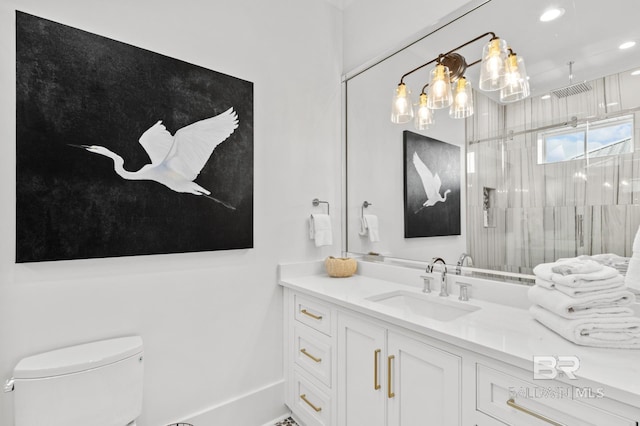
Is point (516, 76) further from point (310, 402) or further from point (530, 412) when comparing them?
point (310, 402)

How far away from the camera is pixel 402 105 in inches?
75.7

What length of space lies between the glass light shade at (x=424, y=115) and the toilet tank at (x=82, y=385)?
6.16 ft

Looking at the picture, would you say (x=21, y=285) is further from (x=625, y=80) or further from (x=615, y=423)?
(x=625, y=80)

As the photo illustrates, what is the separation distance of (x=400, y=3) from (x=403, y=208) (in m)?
1.31

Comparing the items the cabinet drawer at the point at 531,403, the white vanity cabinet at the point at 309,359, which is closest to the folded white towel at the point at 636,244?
the cabinet drawer at the point at 531,403

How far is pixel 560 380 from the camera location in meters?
0.86

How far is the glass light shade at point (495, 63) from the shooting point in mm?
1455

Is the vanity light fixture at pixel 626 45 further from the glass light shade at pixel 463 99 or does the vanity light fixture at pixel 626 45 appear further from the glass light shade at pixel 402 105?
the glass light shade at pixel 402 105

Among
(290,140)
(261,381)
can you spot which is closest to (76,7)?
(290,140)

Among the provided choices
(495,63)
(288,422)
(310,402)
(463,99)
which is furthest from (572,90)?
(288,422)

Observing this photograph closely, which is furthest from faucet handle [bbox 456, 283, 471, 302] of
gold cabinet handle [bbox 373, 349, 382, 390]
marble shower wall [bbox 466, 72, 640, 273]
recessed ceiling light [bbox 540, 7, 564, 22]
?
recessed ceiling light [bbox 540, 7, 564, 22]

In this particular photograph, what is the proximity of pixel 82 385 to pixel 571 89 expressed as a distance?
2309 mm

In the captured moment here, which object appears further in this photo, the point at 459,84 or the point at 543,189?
the point at 459,84

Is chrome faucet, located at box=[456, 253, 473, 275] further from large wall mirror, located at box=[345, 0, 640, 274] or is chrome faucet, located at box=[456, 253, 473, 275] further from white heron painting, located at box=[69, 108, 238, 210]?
white heron painting, located at box=[69, 108, 238, 210]
